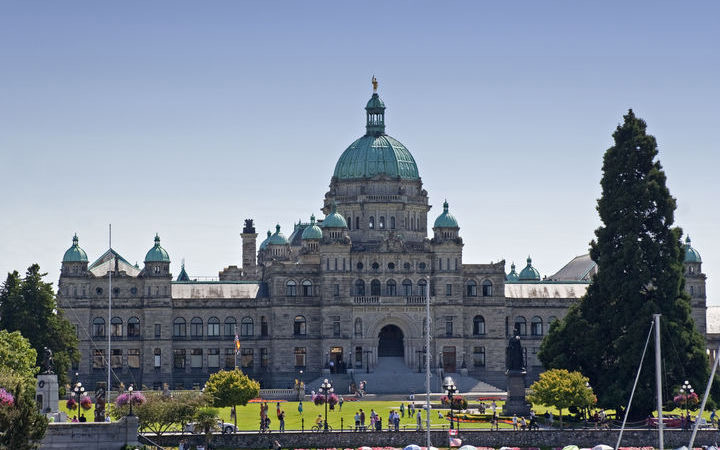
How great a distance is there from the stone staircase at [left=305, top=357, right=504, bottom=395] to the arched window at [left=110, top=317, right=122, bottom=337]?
66.6 feet

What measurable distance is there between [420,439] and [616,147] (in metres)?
28.4

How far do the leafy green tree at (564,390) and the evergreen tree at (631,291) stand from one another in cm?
240

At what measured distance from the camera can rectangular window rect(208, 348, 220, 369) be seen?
168375mm

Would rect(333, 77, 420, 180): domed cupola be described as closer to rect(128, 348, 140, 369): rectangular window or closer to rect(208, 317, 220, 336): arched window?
rect(208, 317, 220, 336): arched window

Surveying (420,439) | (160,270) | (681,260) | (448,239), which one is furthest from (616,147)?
(160,270)

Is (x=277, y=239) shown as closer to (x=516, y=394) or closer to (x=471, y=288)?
(x=471, y=288)

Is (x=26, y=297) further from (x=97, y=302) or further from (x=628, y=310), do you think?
(x=628, y=310)

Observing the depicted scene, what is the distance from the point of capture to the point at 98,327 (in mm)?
165375

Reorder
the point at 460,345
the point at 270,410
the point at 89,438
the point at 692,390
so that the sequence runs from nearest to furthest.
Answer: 1. the point at 89,438
2. the point at 692,390
3. the point at 270,410
4. the point at 460,345

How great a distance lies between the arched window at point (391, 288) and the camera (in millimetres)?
165875

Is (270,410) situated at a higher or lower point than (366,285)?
lower

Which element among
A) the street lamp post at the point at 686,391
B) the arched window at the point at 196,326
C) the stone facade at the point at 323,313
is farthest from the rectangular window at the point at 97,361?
the street lamp post at the point at 686,391

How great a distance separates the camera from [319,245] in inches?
6540

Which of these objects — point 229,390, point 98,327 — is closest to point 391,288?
point 98,327
